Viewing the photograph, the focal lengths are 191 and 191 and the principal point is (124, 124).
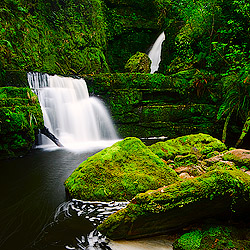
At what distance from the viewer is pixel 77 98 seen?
30.8 ft

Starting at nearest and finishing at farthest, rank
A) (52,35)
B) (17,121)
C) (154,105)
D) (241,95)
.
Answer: (17,121)
(241,95)
(154,105)
(52,35)

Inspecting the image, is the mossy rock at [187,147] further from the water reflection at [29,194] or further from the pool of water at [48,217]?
the water reflection at [29,194]

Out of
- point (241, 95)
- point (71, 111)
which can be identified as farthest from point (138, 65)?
point (241, 95)

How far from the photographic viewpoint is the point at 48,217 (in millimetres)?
2729

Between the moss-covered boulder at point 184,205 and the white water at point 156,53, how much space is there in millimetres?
15880

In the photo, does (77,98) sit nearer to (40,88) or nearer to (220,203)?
(40,88)

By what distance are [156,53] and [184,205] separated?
1765 cm

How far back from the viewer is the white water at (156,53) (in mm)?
17156

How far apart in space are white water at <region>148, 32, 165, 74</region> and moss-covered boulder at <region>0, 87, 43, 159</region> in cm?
1266

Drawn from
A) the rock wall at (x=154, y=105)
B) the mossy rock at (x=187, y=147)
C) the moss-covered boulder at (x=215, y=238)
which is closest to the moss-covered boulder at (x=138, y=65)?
the rock wall at (x=154, y=105)

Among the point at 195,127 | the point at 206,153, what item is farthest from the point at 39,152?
the point at 195,127

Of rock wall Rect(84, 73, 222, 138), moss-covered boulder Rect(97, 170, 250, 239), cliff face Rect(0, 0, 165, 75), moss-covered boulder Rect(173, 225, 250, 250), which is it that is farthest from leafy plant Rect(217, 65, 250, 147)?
cliff face Rect(0, 0, 165, 75)

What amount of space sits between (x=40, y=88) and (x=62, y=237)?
24.8 feet

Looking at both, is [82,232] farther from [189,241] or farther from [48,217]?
[189,241]
